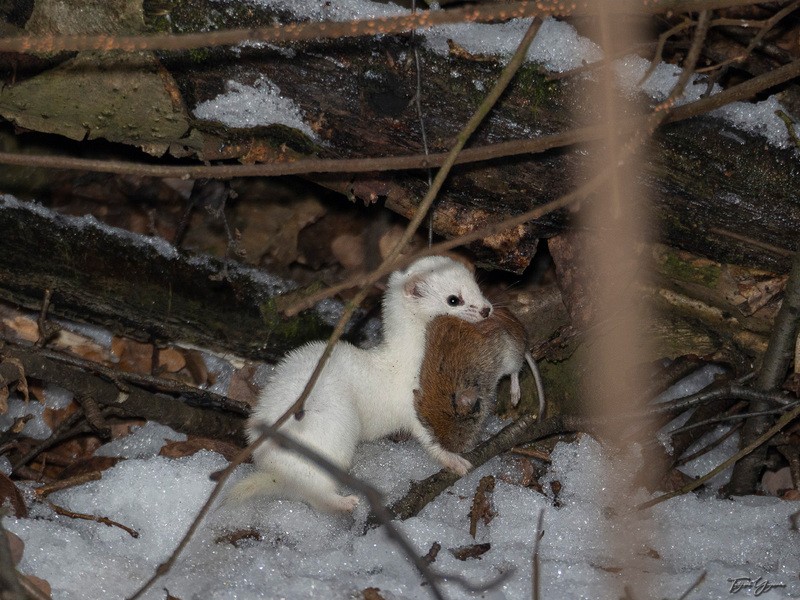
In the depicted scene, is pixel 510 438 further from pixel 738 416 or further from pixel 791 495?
pixel 791 495

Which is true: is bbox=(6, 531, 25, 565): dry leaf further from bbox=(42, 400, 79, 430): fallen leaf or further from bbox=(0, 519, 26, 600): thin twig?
bbox=(42, 400, 79, 430): fallen leaf

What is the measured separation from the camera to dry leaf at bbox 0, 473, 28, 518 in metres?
2.86

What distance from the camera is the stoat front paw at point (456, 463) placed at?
127 inches

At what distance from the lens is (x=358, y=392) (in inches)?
132

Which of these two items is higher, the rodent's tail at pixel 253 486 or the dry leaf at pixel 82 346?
the rodent's tail at pixel 253 486

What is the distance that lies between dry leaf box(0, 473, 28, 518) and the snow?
2.1 inches

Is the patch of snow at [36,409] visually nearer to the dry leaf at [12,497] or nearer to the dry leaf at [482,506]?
the dry leaf at [12,497]

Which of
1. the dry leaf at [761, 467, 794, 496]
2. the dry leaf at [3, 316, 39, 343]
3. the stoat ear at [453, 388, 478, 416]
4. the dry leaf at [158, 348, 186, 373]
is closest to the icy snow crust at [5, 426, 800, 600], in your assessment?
the stoat ear at [453, 388, 478, 416]

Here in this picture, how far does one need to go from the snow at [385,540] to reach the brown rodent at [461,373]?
204 mm

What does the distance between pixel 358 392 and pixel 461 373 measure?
0.42 m

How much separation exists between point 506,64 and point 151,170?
1.25 meters

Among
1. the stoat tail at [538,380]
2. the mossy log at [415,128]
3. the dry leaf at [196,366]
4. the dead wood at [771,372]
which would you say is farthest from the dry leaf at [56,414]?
the dead wood at [771,372]

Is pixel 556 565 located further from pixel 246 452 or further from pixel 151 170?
pixel 151 170

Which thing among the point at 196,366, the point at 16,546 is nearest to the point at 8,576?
the point at 16,546
